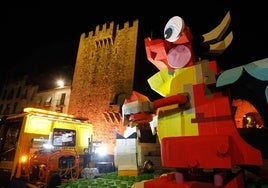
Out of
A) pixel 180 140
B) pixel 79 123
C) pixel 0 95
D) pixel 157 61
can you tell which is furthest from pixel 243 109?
pixel 0 95

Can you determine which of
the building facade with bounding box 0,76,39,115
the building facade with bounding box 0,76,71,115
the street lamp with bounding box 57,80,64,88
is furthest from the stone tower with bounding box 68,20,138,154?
the building facade with bounding box 0,76,39,115

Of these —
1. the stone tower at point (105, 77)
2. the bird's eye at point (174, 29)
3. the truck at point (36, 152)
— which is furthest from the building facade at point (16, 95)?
the bird's eye at point (174, 29)

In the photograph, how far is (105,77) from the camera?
20891 mm

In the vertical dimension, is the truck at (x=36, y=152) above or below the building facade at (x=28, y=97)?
below

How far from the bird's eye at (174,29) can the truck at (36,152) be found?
5.36m

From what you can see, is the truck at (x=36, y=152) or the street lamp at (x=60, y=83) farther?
the street lamp at (x=60, y=83)

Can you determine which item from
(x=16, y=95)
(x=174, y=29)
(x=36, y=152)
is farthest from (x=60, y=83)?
(x=174, y=29)

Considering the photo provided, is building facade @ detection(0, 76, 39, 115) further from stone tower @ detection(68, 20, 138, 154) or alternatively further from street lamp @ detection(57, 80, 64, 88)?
stone tower @ detection(68, 20, 138, 154)

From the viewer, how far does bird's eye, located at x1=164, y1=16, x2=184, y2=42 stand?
3.59 metres

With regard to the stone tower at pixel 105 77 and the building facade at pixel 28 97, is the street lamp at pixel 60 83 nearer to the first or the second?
the building facade at pixel 28 97

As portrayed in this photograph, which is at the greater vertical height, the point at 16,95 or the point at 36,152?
the point at 16,95

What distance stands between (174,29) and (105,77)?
1759 centimetres

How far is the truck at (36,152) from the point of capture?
6.92 meters

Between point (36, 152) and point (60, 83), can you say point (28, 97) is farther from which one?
point (36, 152)
